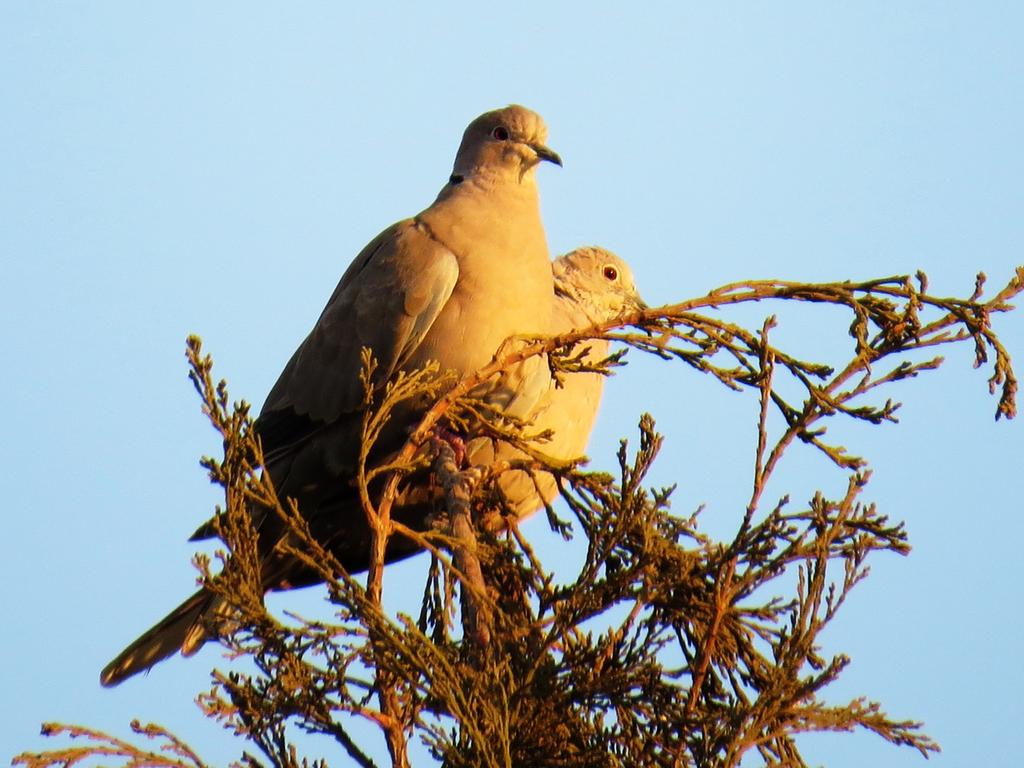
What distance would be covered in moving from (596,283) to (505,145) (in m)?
0.90

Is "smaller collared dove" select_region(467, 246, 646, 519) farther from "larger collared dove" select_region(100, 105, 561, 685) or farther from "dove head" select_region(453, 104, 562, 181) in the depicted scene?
"dove head" select_region(453, 104, 562, 181)

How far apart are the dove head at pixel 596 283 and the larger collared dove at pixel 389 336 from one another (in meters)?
0.78

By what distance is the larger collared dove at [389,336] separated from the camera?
5152 millimetres

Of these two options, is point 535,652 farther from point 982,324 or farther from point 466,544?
point 982,324

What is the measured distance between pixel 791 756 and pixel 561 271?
3.45 metres

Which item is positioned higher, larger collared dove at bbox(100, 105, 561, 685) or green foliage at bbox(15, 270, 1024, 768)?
larger collared dove at bbox(100, 105, 561, 685)

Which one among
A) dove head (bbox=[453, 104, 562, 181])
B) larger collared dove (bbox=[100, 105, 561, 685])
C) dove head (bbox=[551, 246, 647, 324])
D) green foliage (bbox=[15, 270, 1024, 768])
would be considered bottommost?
green foliage (bbox=[15, 270, 1024, 768])

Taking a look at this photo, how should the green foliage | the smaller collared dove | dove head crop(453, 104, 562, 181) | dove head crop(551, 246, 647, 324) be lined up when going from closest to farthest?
the green foliage < the smaller collared dove < dove head crop(453, 104, 562, 181) < dove head crop(551, 246, 647, 324)

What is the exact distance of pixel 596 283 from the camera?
21.8 ft

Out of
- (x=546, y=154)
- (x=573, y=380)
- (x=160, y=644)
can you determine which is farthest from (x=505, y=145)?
(x=160, y=644)

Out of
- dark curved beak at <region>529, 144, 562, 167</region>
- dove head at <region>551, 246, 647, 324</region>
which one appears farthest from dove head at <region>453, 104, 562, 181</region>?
dove head at <region>551, 246, 647, 324</region>

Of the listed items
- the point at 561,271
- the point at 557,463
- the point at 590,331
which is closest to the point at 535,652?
the point at 557,463

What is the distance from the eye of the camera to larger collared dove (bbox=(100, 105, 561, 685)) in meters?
5.15

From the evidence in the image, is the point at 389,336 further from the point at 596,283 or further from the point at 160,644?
the point at 596,283
